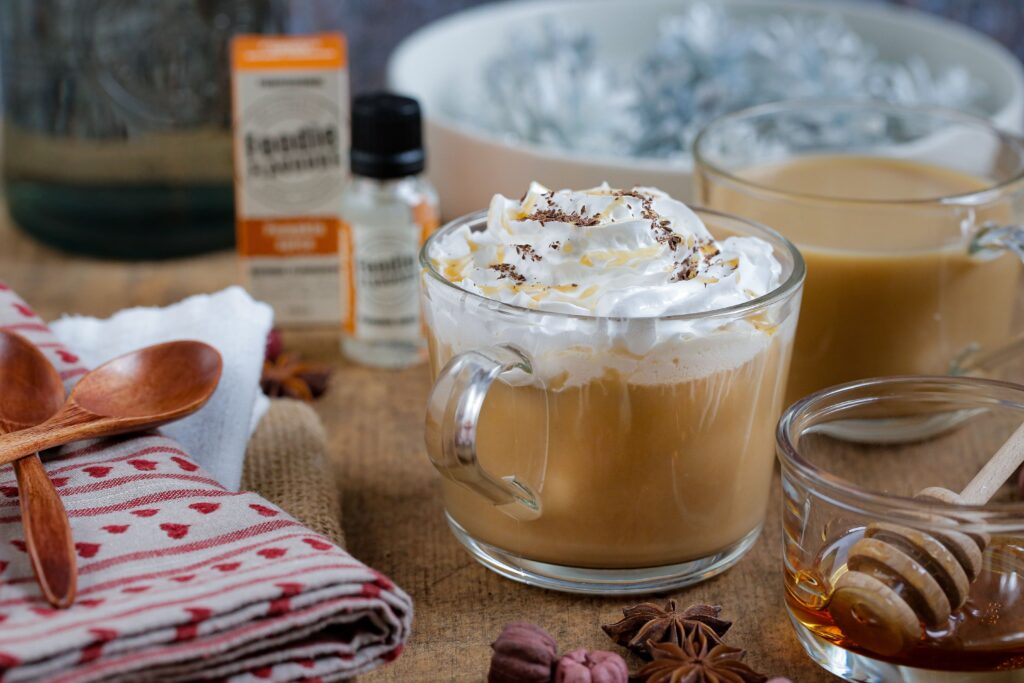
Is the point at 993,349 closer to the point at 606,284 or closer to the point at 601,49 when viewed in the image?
the point at 606,284

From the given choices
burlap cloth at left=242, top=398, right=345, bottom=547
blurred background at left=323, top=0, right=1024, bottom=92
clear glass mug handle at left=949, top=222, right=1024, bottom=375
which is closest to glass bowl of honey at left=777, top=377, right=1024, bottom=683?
clear glass mug handle at left=949, top=222, right=1024, bottom=375

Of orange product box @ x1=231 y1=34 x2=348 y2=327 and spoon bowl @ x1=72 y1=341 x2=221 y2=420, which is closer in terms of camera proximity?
spoon bowl @ x1=72 y1=341 x2=221 y2=420

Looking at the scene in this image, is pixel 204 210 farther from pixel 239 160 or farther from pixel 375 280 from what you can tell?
pixel 375 280

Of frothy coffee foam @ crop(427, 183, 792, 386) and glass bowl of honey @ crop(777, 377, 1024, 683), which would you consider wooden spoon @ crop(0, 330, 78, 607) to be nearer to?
frothy coffee foam @ crop(427, 183, 792, 386)

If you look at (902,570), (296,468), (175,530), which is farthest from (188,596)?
(902,570)

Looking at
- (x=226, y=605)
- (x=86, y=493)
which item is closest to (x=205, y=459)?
(x=86, y=493)

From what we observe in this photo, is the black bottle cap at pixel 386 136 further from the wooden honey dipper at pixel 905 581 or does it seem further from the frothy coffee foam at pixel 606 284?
the wooden honey dipper at pixel 905 581
